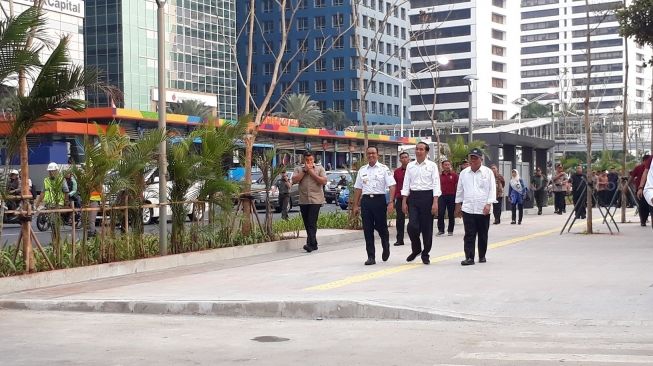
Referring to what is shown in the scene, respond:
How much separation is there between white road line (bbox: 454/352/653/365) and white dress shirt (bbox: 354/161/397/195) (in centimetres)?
682

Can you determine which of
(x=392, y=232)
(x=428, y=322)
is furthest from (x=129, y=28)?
(x=428, y=322)

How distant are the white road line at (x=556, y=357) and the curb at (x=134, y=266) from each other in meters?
6.62

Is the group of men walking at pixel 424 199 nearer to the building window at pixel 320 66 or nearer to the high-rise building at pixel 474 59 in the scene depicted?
the building window at pixel 320 66

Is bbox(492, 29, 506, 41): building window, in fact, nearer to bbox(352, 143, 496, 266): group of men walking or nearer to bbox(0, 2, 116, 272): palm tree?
bbox(352, 143, 496, 266): group of men walking

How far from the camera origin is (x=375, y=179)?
1448 cm

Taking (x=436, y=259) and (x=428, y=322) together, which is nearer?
(x=428, y=322)

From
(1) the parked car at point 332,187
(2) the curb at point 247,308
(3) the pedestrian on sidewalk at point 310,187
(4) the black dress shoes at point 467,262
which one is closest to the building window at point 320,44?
(1) the parked car at point 332,187

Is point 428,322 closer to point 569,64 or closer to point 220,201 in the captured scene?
point 220,201

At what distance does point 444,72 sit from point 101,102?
6972 cm

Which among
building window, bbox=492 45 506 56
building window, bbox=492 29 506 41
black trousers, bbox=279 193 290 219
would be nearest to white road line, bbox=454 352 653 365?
black trousers, bbox=279 193 290 219

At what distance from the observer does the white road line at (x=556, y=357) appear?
732 cm

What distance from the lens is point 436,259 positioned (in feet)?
50.3

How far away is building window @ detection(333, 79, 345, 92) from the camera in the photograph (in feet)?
386

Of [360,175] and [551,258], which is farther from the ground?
[360,175]
